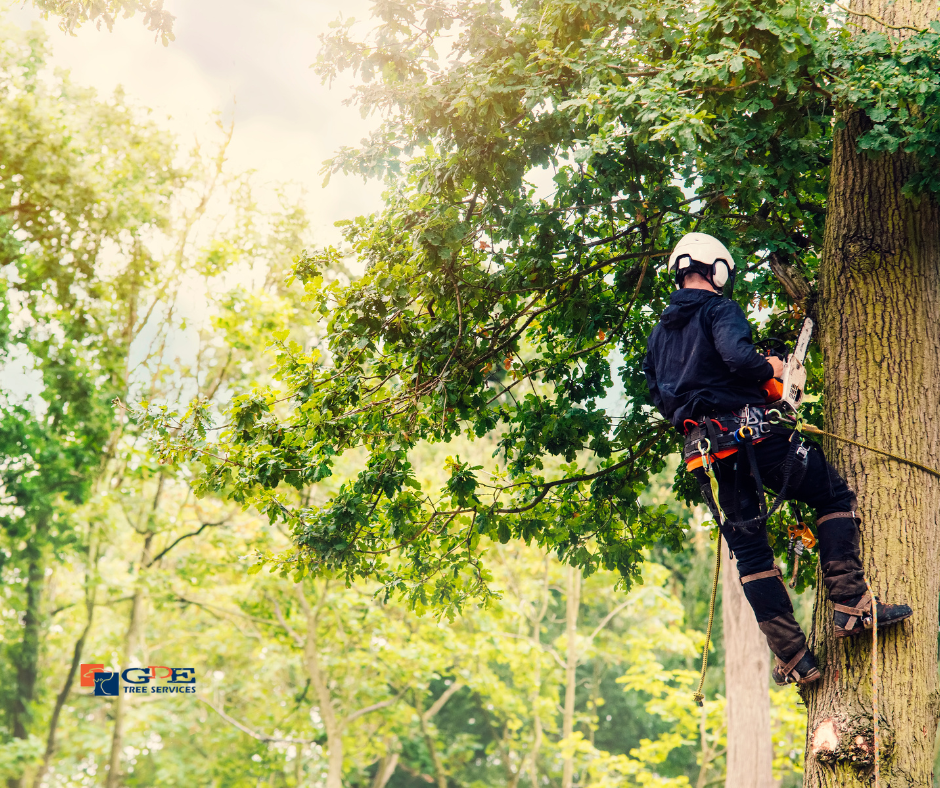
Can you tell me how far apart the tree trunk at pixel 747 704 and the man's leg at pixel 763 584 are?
702cm

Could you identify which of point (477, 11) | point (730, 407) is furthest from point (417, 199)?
point (730, 407)

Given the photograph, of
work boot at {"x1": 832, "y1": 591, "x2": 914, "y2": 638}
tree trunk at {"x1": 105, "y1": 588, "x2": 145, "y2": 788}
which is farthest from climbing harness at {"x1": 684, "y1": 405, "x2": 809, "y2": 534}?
tree trunk at {"x1": 105, "y1": 588, "x2": 145, "y2": 788}

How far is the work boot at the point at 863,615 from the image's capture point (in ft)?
10.3

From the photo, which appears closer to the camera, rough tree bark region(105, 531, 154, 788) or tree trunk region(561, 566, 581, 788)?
rough tree bark region(105, 531, 154, 788)

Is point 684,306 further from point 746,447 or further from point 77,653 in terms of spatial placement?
point 77,653

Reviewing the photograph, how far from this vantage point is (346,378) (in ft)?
17.1

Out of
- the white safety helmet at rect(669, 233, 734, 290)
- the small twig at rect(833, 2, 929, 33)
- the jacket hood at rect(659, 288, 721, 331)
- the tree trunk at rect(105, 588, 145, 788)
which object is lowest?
the tree trunk at rect(105, 588, 145, 788)

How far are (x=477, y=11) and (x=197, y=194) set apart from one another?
12555 mm

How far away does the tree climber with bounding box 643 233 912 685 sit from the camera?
10.8 ft

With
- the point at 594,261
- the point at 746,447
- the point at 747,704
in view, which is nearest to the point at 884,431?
the point at 746,447

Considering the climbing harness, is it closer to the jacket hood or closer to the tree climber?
the tree climber

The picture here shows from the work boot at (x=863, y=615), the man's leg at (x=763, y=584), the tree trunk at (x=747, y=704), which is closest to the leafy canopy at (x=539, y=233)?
the man's leg at (x=763, y=584)

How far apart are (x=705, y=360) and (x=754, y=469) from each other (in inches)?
21.1

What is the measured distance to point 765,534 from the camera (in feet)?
11.3
